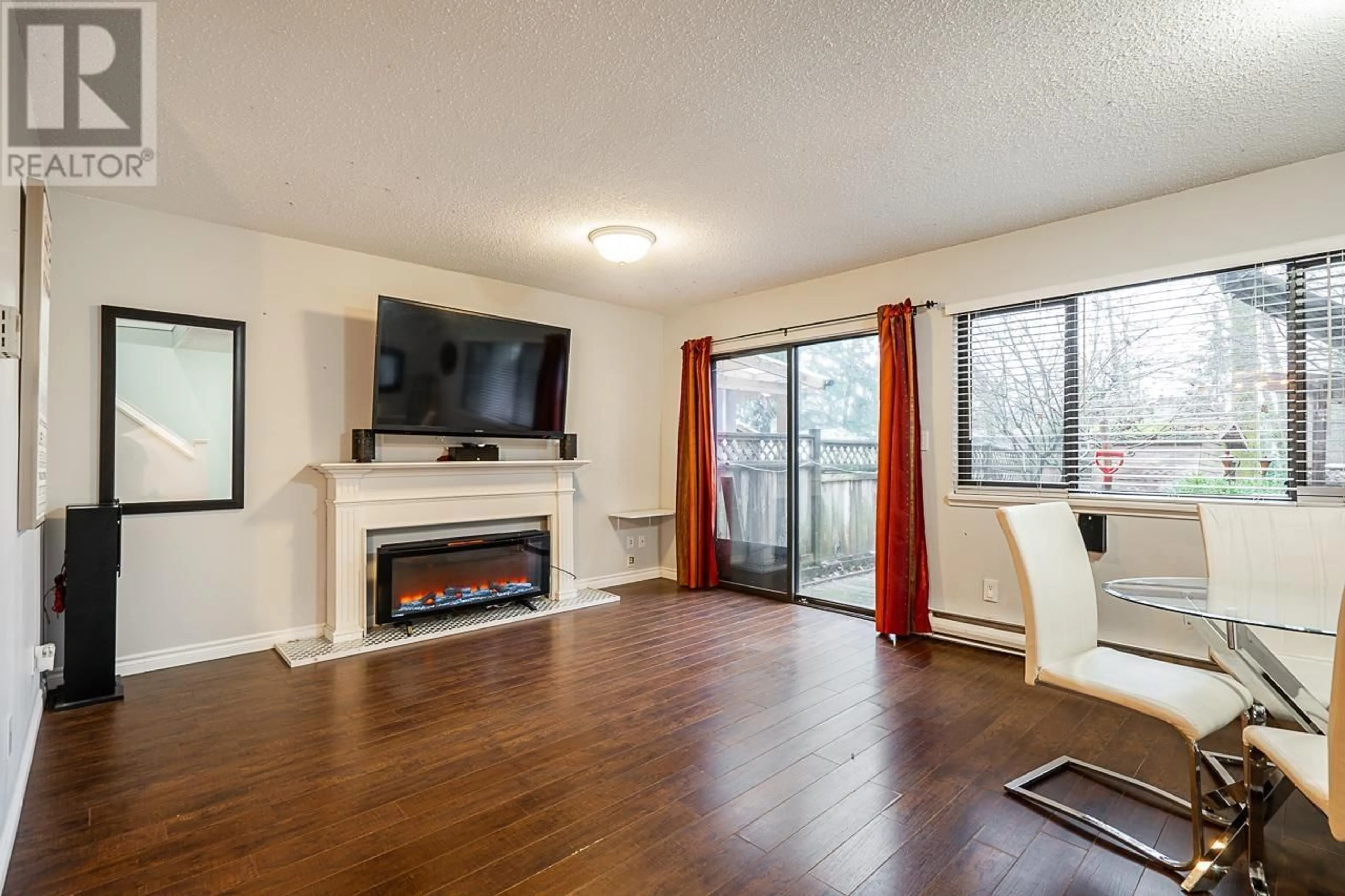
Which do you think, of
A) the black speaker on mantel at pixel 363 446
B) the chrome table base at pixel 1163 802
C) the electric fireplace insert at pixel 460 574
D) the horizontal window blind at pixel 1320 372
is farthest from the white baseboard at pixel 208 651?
the horizontal window blind at pixel 1320 372

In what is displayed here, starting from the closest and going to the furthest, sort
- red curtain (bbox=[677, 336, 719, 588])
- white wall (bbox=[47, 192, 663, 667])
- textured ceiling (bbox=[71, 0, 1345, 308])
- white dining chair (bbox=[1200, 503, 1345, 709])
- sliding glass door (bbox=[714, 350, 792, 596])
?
textured ceiling (bbox=[71, 0, 1345, 308]), white dining chair (bbox=[1200, 503, 1345, 709]), white wall (bbox=[47, 192, 663, 667]), sliding glass door (bbox=[714, 350, 792, 596]), red curtain (bbox=[677, 336, 719, 588])

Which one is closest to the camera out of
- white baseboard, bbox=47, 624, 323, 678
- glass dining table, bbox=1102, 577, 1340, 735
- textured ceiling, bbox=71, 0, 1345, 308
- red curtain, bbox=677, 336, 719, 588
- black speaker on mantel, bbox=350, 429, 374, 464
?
glass dining table, bbox=1102, 577, 1340, 735

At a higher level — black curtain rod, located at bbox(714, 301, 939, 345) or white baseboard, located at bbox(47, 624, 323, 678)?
black curtain rod, located at bbox(714, 301, 939, 345)

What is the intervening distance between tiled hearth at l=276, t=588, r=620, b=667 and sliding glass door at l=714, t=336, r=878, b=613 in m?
1.34

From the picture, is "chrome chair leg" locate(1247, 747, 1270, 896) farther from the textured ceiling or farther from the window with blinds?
the textured ceiling

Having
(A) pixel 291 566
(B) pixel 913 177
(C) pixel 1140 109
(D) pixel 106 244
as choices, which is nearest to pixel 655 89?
(B) pixel 913 177

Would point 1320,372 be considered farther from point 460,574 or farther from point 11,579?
point 11,579

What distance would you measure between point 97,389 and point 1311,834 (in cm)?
527

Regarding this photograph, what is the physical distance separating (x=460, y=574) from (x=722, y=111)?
338cm

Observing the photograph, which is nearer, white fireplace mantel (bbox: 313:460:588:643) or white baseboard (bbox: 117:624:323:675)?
white baseboard (bbox: 117:624:323:675)

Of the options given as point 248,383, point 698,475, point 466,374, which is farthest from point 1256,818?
point 248,383

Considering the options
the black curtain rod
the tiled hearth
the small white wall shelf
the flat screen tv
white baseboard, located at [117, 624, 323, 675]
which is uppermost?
the black curtain rod

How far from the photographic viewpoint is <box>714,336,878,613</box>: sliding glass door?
15.2 feet

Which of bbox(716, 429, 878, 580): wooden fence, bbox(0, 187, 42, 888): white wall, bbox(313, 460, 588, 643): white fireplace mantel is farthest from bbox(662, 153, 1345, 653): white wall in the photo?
bbox(0, 187, 42, 888): white wall
